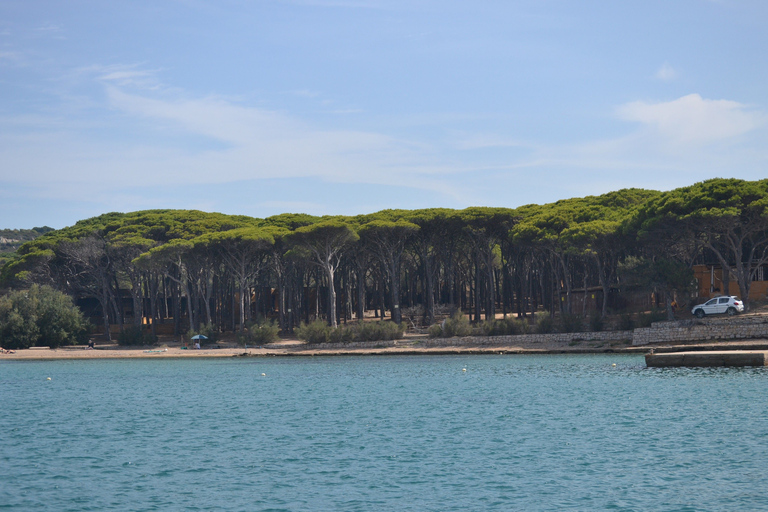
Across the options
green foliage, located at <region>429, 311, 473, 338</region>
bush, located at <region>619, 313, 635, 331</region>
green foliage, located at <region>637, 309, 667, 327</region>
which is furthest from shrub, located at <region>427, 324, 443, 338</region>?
green foliage, located at <region>637, 309, 667, 327</region>

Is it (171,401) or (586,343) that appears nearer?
(171,401)

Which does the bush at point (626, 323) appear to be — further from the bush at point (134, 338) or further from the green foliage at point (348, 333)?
the bush at point (134, 338)

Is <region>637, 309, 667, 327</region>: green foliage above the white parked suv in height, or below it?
below

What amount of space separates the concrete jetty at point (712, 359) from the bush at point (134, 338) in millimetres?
41763

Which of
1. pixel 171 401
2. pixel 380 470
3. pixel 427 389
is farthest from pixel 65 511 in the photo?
pixel 427 389

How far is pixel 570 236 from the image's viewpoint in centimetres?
5184

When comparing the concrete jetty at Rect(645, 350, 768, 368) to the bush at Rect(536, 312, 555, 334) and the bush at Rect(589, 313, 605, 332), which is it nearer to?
the bush at Rect(589, 313, 605, 332)

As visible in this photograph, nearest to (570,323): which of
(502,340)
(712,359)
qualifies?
(502,340)

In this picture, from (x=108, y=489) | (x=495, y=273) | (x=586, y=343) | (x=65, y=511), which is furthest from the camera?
(x=495, y=273)

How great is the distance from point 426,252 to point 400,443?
1621 inches

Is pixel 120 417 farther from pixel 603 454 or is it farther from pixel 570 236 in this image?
pixel 570 236

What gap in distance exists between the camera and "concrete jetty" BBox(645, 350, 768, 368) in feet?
106

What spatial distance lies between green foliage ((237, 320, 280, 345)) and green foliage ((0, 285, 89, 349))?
14.6 m

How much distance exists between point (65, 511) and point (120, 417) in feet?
41.9
